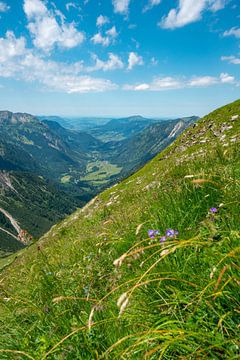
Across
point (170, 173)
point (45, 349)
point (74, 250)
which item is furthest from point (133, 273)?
point (170, 173)

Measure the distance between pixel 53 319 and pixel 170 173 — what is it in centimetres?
609

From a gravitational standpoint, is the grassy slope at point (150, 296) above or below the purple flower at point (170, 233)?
below

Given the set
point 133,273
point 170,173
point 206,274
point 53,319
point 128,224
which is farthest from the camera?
point 170,173

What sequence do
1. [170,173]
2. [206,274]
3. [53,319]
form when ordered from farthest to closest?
1. [170,173]
2. [53,319]
3. [206,274]

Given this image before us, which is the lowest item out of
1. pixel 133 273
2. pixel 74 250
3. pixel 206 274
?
pixel 74 250

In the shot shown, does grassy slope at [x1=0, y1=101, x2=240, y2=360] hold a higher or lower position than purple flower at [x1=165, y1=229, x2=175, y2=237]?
lower

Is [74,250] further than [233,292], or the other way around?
[74,250]

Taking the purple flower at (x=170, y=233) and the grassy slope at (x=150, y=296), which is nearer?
the grassy slope at (x=150, y=296)

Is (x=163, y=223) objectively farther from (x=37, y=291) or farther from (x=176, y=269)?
(x=37, y=291)

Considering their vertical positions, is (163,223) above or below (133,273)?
above

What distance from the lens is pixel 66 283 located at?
17.2 ft

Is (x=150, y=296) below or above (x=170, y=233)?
below

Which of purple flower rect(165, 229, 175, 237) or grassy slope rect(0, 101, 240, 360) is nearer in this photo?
grassy slope rect(0, 101, 240, 360)

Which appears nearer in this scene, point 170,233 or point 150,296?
point 150,296
